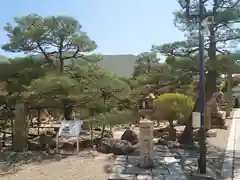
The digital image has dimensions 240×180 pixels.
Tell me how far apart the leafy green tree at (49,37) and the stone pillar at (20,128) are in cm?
179

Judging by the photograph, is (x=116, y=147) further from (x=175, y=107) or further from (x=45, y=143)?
(x=175, y=107)

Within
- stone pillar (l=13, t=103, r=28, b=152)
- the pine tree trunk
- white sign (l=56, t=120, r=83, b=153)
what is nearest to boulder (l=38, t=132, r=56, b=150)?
stone pillar (l=13, t=103, r=28, b=152)

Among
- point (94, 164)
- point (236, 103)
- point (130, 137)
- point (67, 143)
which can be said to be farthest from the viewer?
point (236, 103)

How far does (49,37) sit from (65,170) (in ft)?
14.2

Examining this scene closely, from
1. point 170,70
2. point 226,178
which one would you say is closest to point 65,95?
point 170,70

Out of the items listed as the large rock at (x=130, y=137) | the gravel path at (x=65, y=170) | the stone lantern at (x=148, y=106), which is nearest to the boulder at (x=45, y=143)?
the gravel path at (x=65, y=170)

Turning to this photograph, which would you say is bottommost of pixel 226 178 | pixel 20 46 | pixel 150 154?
pixel 226 178

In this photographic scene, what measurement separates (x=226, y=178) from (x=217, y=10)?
440 cm

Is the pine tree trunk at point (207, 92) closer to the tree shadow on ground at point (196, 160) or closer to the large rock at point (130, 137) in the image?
the tree shadow on ground at point (196, 160)

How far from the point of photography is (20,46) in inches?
361

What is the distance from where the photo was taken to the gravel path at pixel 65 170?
547cm

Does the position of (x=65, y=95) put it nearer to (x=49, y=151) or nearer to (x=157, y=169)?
(x=49, y=151)

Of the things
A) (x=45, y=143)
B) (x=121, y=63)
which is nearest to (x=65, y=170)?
(x=45, y=143)

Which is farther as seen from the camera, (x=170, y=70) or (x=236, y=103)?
(x=236, y=103)
